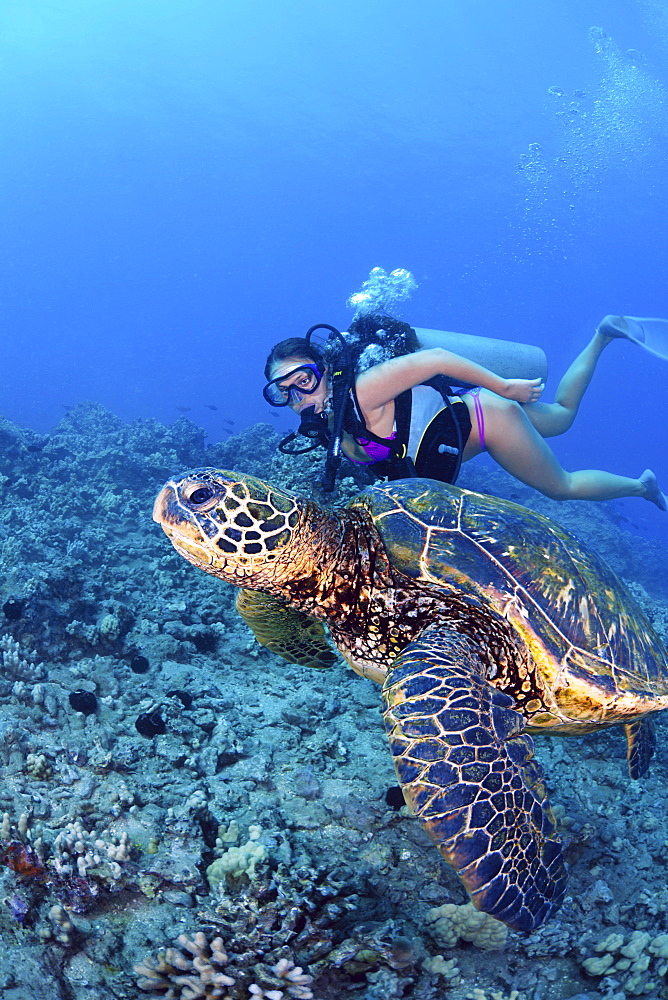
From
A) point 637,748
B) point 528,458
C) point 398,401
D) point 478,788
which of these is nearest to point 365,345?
point 398,401

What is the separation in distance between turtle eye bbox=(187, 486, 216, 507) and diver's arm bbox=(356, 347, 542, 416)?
196 centimetres

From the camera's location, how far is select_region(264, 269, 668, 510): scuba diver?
381cm

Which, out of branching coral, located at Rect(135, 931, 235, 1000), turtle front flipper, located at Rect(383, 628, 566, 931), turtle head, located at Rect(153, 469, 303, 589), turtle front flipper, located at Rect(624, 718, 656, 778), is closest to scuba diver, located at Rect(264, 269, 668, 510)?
turtle head, located at Rect(153, 469, 303, 589)

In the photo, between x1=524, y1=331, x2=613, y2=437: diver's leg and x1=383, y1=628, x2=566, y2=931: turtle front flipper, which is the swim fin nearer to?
x1=524, y1=331, x2=613, y2=437: diver's leg

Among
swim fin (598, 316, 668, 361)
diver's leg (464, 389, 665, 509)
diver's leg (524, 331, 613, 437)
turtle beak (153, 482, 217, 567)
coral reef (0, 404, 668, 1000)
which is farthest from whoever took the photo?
swim fin (598, 316, 668, 361)

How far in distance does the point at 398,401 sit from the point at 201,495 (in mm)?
2378

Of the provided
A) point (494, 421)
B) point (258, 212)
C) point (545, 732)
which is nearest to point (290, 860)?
point (545, 732)

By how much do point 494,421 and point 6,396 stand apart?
4032 centimetres

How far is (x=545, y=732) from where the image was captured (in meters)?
2.46

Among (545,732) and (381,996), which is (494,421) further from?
(381,996)

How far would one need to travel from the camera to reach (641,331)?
23.2 ft

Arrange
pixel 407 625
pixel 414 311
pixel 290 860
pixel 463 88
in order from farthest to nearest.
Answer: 1. pixel 414 311
2. pixel 463 88
3. pixel 407 625
4. pixel 290 860

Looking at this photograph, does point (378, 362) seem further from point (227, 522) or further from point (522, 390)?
point (227, 522)

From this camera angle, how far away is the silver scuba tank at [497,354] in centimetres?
503
